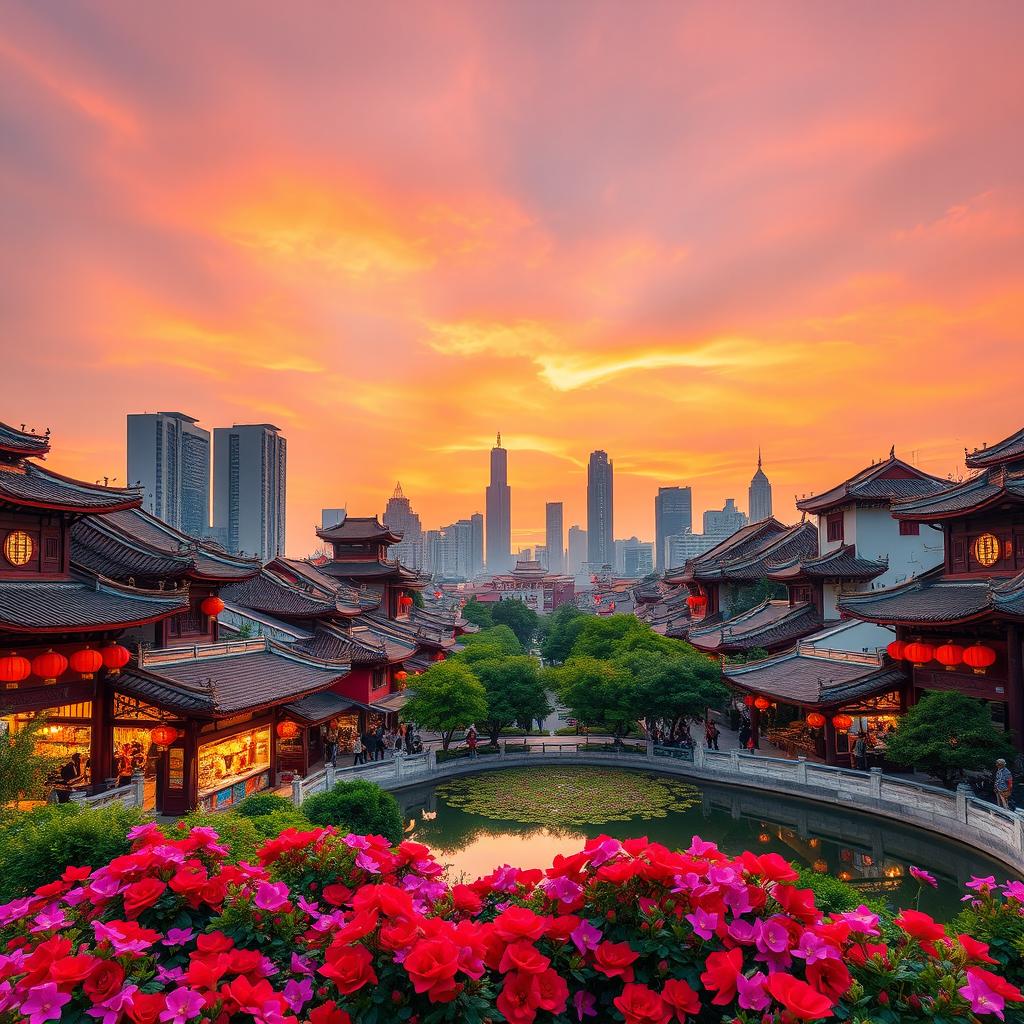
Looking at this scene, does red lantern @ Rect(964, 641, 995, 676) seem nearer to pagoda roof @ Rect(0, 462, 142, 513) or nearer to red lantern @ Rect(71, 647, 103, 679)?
pagoda roof @ Rect(0, 462, 142, 513)

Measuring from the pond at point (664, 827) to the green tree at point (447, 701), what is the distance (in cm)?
189

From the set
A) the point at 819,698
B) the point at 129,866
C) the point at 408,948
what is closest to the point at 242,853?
the point at 129,866

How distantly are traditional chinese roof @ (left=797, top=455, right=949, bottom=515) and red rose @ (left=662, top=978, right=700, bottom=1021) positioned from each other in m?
28.0

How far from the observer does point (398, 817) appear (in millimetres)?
14773

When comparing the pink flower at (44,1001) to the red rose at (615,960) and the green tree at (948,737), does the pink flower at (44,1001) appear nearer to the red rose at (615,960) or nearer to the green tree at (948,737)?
the red rose at (615,960)

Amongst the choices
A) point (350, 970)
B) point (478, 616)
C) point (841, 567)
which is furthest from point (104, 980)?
point (478, 616)

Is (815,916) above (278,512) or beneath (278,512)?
beneath

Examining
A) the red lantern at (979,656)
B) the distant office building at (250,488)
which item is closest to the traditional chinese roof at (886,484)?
the red lantern at (979,656)

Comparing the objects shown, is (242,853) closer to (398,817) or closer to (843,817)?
(398,817)

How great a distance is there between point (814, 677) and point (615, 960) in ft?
71.4

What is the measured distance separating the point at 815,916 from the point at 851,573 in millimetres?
26375

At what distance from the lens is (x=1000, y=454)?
62.8 ft

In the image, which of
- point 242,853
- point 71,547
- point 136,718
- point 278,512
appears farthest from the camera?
point 278,512

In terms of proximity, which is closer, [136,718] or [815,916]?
[815,916]
